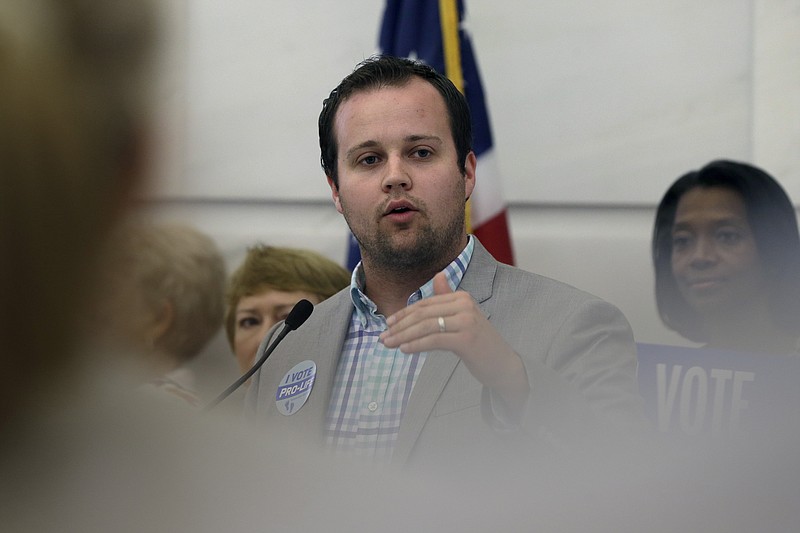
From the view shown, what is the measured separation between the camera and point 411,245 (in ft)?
6.04

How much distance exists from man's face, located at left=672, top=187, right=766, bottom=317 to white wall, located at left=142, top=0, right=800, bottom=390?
2.30 feet

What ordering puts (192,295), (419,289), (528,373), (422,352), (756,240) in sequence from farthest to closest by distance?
(192,295)
(756,240)
(419,289)
(422,352)
(528,373)

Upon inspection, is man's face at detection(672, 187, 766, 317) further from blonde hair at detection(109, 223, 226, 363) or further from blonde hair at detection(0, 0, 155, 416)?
blonde hair at detection(0, 0, 155, 416)

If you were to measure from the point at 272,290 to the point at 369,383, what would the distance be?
1.23 m

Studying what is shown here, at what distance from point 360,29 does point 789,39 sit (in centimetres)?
159

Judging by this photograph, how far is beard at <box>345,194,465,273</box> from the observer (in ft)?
6.02

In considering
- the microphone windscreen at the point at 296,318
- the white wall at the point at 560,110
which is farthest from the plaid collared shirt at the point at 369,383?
the white wall at the point at 560,110

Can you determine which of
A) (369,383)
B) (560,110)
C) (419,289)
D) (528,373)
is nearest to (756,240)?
(560,110)

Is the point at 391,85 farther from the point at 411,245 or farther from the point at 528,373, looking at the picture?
the point at 528,373

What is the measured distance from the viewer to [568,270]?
3895 millimetres

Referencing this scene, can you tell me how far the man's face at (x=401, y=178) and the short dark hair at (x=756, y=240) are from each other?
1260 millimetres

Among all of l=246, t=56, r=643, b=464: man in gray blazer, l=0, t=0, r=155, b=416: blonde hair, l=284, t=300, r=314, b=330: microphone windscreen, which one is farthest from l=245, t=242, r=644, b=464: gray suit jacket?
l=0, t=0, r=155, b=416: blonde hair

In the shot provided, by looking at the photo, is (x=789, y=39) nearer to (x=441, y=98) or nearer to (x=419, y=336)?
(x=441, y=98)

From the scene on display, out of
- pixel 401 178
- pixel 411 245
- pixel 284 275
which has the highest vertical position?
pixel 401 178
